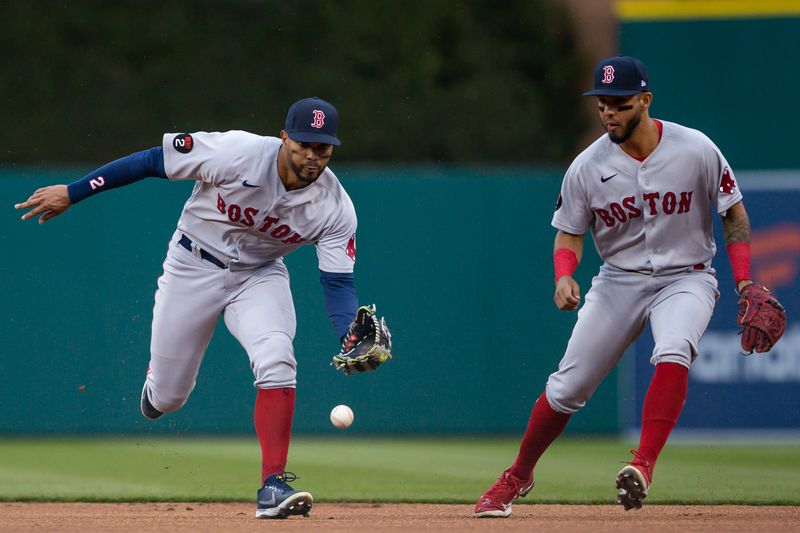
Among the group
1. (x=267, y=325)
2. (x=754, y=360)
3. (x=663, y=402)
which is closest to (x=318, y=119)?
(x=267, y=325)

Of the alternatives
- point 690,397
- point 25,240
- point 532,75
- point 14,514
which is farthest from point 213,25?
point 14,514

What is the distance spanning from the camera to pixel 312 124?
221 inches

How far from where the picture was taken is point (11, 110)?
20.3 m

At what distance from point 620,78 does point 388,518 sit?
2.10 meters

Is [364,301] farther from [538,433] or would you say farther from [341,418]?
[538,433]

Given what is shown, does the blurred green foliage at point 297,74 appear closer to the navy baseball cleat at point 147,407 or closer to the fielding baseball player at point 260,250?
the navy baseball cleat at point 147,407

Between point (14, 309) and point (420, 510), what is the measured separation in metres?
4.82

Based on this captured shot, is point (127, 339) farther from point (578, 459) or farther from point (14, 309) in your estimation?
point (578, 459)

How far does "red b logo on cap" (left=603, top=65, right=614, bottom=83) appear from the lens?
18.4 ft

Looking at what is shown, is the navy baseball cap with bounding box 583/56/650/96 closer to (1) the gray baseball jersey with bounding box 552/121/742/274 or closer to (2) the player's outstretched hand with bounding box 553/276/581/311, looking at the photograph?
(1) the gray baseball jersey with bounding box 552/121/742/274

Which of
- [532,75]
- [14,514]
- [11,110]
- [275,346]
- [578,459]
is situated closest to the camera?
[275,346]

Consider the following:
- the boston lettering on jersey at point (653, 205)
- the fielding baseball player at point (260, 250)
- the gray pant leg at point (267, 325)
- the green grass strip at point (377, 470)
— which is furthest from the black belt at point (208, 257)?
the boston lettering on jersey at point (653, 205)

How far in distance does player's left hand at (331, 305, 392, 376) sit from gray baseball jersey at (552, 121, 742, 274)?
995mm

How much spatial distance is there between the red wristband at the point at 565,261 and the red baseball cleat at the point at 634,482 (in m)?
0.88
